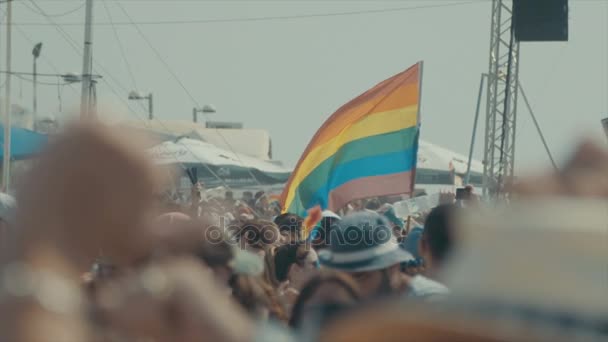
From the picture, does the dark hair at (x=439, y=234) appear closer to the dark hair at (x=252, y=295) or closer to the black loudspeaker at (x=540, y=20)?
the dark hair at (x=252, y=295)

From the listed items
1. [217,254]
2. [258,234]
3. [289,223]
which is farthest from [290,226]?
[217,254]

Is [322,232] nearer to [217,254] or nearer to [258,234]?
[258,234]

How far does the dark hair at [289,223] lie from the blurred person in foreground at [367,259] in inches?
187

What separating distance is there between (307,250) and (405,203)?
8.28 m

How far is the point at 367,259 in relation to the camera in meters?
4.56

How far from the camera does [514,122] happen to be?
62.2 ft

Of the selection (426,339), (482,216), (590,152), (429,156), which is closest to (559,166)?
(590,152)

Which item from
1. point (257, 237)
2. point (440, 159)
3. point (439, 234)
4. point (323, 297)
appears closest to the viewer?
point (323, 297)

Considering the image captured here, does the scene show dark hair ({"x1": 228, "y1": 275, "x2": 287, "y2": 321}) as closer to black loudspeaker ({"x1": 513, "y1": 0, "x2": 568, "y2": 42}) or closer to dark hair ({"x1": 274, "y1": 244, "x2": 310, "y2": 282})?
dark hair ({"x1": 274, "y1": 244, "x2": 310, "y2": 282})

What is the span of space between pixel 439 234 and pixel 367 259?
447 mm

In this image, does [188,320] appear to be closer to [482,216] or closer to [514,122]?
[482,216]

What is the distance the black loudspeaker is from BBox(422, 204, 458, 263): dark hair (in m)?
13.5

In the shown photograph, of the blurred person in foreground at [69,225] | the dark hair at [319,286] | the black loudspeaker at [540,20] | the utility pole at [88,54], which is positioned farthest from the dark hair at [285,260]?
the utility pole at [88,54]

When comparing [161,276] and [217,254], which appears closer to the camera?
[161,276]
